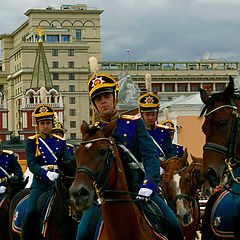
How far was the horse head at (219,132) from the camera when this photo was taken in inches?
285

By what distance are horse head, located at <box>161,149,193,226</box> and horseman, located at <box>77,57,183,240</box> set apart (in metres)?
3.99

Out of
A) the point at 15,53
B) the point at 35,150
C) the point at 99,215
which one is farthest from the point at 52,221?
the point at 15,53

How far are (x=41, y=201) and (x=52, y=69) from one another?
380 ft

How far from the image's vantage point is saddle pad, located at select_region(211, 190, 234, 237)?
356 inches

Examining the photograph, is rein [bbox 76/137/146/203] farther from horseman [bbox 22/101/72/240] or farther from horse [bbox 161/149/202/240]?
horse [bbox 161/149/202/240]

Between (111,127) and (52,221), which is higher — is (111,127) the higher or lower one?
the higher one

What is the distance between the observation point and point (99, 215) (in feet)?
26.3

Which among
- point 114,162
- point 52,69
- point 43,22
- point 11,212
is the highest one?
point 43,22

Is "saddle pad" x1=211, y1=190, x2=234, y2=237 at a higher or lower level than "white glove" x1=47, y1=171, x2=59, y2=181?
lower

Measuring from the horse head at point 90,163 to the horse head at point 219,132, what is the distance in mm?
1124

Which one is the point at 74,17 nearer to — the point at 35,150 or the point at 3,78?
the point at 3,78

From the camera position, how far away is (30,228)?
12109 millimetres

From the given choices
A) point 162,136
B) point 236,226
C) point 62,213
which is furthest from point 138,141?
point 162,136

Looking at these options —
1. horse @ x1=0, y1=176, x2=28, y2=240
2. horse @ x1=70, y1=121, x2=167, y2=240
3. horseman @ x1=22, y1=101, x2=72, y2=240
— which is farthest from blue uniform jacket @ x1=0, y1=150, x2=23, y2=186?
horse @ x1=70, y1=121, x2=167, y2=240
